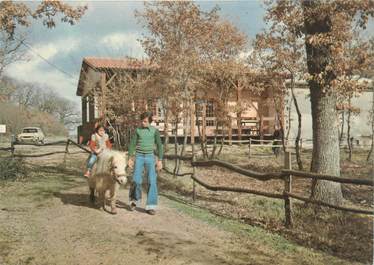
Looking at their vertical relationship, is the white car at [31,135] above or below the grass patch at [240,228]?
above

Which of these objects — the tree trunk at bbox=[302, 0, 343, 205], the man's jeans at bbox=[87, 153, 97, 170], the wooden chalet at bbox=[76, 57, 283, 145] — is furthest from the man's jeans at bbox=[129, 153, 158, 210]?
the wooden chalet at bbox=[76, 57, 283, 145]

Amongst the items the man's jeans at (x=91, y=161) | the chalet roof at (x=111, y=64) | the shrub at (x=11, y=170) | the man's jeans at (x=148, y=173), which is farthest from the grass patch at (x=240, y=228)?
the chalet roof at (x=111, y=64)

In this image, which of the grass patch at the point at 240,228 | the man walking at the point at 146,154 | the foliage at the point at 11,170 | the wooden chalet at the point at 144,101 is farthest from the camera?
the wooden chalet at the point at 144,101

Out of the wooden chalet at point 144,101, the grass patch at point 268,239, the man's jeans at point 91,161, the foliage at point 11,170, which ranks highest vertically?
the wooden chalet at point 144,101

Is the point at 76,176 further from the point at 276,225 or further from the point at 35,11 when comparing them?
the point at 276,225

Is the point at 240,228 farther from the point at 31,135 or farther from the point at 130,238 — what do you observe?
the point at 31,135

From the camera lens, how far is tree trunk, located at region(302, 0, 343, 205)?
10.4 m

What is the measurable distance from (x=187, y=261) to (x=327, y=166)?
5.76 m

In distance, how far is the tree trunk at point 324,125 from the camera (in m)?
10.4

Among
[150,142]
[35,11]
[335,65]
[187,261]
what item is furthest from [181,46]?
[187,261]

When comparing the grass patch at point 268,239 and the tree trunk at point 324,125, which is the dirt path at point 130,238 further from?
the tree trunk at point 324,125

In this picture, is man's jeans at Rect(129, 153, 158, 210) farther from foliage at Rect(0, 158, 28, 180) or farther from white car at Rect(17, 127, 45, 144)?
white car at Rect(17, 127, 45, 144)

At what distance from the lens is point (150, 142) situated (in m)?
8.25

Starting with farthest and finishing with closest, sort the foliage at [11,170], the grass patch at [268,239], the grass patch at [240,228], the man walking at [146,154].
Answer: the foliage at [11,170], the man walking at [146,154], the grass patch at [240,228], the grass patch at [268,239]
